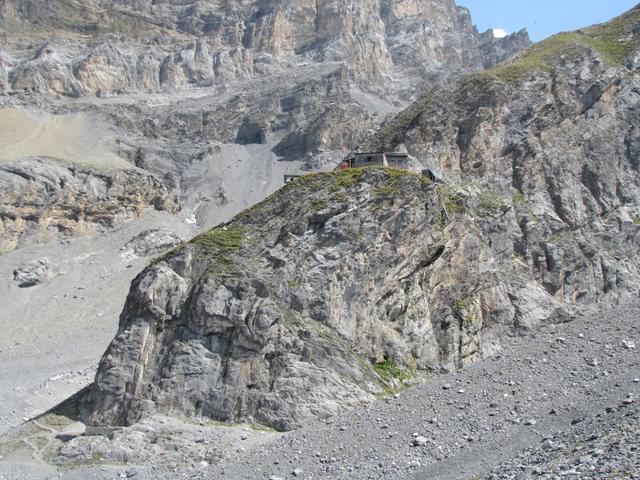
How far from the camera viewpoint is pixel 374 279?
34.2 m

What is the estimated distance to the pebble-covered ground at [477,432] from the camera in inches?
799

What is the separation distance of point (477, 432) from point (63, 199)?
3108 inches

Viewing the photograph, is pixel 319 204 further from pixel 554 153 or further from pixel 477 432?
pixel 554 153

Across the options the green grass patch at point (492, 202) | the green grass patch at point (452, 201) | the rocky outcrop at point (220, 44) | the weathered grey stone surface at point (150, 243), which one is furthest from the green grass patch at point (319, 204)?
the rocky outcrop at point (220, 44)

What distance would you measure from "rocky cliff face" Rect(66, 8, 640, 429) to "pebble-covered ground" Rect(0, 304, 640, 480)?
2664 mm

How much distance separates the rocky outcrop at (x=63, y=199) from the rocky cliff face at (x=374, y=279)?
57.9m

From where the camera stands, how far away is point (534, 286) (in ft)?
134

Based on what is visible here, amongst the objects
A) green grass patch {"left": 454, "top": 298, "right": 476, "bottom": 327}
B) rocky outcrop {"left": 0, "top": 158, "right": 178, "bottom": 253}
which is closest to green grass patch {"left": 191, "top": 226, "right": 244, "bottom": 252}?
green grass patch {"left": 454, "top": 298, "right": 476, "bottom": 327}

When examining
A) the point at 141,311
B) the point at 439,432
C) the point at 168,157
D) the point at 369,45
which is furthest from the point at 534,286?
the point at 369,45

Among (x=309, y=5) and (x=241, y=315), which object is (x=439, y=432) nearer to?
(x=241, y=315)

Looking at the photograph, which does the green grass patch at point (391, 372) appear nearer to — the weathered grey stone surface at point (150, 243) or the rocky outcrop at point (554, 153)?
the rocky outcrop at point (554, 153)

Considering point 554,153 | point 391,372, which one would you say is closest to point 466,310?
point 391,372

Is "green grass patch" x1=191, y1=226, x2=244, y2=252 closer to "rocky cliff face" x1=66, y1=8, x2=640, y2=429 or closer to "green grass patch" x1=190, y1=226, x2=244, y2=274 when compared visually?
"green grass patch" x1=190, y1=226, x2=244, y2=274

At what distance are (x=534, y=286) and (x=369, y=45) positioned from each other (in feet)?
430
